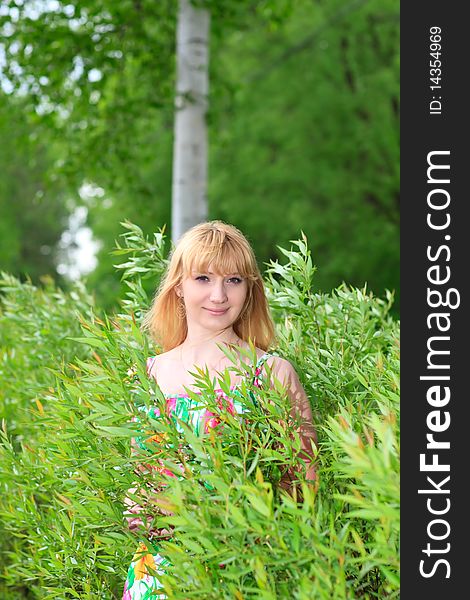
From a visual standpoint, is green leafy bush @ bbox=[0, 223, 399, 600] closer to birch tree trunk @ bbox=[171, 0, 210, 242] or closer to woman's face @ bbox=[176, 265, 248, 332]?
woman's face @ bbox=[176, 265, 248, 332]

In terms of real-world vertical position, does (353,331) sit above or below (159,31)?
below

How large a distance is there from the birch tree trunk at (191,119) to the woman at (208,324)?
17.7ft

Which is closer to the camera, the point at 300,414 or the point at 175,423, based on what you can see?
the point at 300,414

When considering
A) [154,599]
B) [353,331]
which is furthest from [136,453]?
[353,331]

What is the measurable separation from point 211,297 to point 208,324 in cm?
11

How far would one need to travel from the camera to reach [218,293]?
2.95 meters

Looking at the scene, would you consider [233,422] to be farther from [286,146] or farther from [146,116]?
[286,146]

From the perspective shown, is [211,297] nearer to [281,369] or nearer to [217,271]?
[217,271]

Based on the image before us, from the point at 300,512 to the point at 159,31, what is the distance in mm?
9549

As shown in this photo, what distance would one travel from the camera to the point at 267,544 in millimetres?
2285

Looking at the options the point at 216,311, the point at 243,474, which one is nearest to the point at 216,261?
the point at 216,311

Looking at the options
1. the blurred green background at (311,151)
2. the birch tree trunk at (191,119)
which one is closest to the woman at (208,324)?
the birch tree trunk at (191,119)

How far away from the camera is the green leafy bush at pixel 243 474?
7.23 ft

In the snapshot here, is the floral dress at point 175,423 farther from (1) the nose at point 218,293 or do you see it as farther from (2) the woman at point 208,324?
(1) the nose at point 218,293
